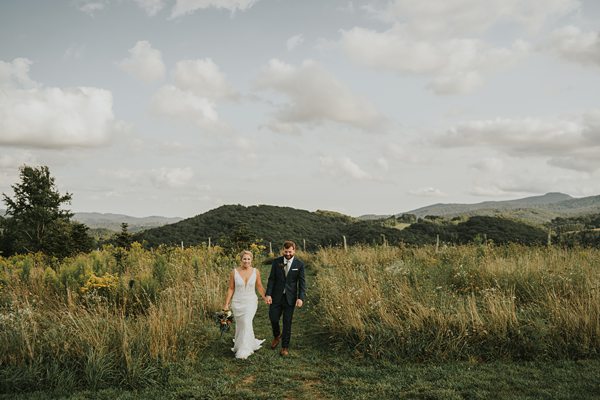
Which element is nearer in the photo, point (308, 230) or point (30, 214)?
point (30, 214)

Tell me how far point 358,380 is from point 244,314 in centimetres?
217

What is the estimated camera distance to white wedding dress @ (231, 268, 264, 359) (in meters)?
6.19

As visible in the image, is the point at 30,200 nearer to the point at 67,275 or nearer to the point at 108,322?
the point at 67,275

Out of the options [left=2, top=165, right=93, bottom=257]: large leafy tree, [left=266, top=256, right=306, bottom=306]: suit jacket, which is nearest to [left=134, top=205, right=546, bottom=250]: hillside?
[left=2, top=165, right=93, bottom=257]: large leafy tree

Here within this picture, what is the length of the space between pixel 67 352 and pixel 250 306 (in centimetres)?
271

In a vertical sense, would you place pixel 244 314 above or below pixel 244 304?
below

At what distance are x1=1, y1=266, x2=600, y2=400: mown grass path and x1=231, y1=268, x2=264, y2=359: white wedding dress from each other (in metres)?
0.23

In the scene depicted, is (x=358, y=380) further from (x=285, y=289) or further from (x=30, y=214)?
(x=30, y=214)

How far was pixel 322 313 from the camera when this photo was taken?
311 inches

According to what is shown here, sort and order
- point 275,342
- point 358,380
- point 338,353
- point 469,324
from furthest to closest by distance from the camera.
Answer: point 275,342 → point 338,353 → point 469,324 → point 358,380

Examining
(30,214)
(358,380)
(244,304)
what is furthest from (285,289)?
(30,214)

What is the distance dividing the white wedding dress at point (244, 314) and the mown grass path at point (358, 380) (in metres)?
0.23

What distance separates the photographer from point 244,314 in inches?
247

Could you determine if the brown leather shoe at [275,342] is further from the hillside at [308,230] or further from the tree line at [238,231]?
the hillside at [308,230]
